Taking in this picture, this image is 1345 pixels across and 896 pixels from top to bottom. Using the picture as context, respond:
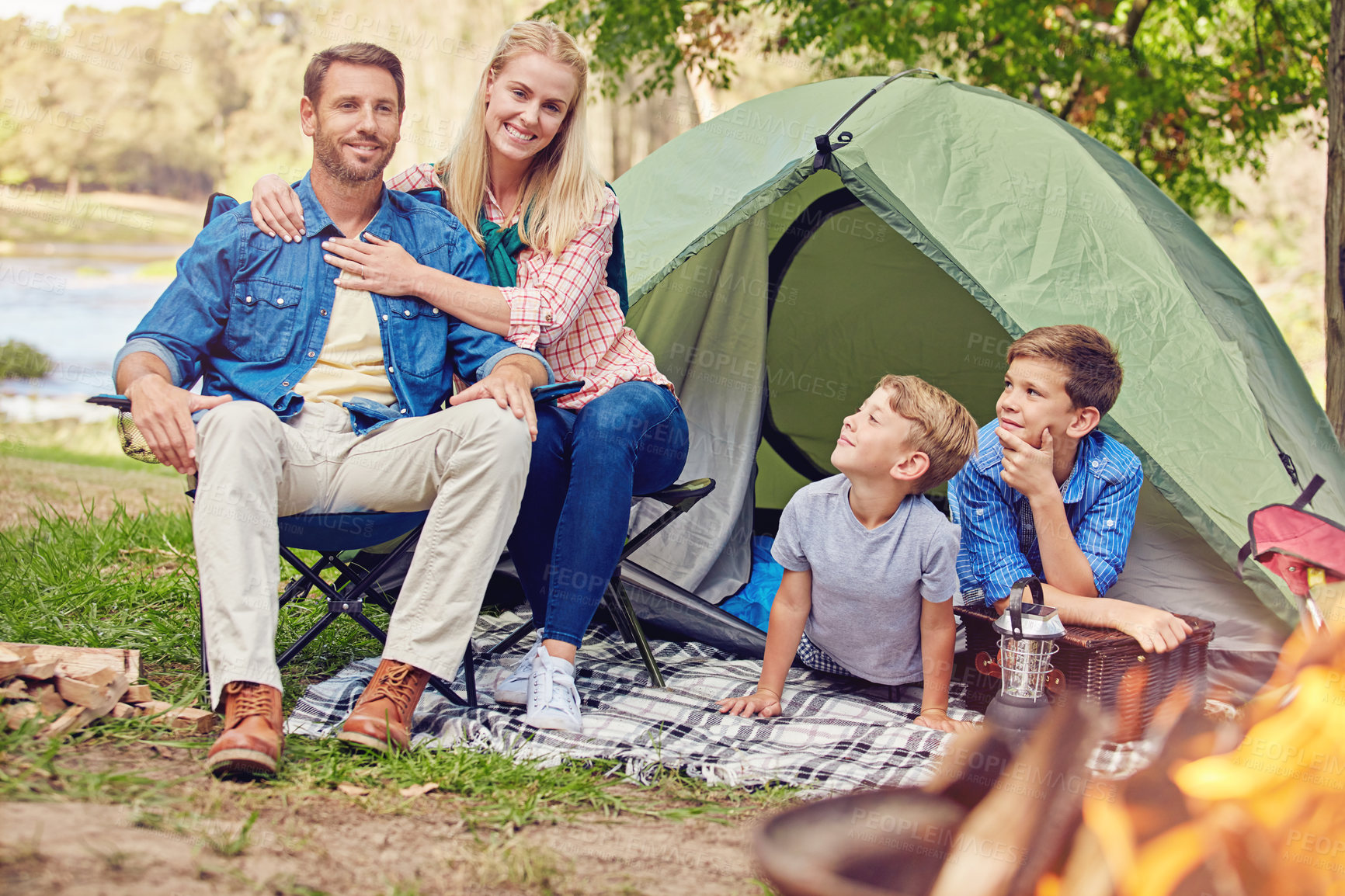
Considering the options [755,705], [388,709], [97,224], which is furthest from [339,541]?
[97,224]

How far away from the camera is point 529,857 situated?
1.44 m

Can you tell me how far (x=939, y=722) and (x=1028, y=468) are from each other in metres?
0.56

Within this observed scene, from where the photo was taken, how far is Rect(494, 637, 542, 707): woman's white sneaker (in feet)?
7.02

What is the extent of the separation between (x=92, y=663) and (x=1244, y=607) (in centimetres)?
239

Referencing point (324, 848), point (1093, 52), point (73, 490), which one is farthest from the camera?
point (1093, 52)

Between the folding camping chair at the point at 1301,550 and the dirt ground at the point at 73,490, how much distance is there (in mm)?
3446

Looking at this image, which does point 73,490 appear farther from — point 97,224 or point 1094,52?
point 97,224

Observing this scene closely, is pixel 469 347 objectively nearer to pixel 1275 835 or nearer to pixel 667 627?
pixel 667 627

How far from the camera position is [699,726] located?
6.98 feet

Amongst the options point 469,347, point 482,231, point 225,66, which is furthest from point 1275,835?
point 225,66

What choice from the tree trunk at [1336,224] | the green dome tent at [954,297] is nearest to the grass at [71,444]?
the green dome tent at [954,297]

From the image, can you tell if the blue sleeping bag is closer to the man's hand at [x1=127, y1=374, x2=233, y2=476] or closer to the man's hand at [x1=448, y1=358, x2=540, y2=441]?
the man's hand at [x1=448, y1=358, x2=540, y2=441]

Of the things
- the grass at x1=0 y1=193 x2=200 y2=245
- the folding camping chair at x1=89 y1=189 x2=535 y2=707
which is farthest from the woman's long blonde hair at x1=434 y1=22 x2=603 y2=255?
the grass at x1=0 y1=193 x2=200 y2=245

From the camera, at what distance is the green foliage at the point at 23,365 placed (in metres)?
9.41
